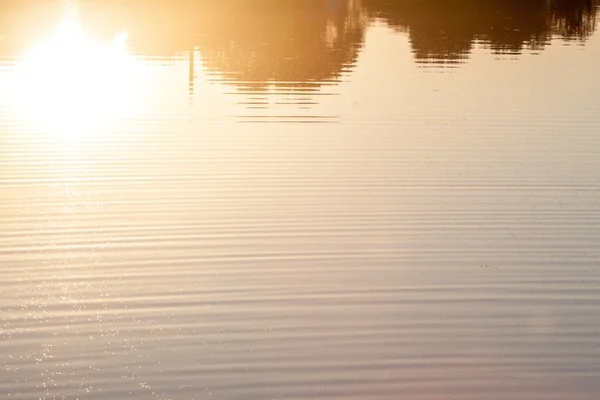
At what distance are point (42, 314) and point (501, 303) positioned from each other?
121 inches

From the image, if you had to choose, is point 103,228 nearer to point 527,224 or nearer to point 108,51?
point 527,224

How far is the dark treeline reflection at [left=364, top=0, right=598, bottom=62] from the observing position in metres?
25.7

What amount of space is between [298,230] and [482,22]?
2355 cm

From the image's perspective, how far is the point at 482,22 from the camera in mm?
→ 33062

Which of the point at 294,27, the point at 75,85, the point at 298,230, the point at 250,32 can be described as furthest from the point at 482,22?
the point at 298,230

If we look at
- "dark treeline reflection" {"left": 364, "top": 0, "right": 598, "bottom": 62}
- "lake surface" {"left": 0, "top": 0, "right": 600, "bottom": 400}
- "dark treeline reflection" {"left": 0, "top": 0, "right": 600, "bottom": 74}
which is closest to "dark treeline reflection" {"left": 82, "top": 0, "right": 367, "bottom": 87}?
"dark treeline reflection" {"left": 0, "top": 0, "right": 600, "bottom": 74}

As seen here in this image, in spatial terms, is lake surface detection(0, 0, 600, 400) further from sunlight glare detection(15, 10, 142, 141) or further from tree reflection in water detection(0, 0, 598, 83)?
tree reflection in water detection(0, 0, 598, 83)

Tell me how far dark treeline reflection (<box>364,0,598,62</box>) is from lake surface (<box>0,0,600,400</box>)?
3.71 metres

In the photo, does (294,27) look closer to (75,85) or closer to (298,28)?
(298,28)

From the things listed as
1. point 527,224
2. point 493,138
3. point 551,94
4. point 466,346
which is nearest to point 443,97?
point 551,94

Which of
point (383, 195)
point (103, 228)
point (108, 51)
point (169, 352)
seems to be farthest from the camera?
point (108, 51)

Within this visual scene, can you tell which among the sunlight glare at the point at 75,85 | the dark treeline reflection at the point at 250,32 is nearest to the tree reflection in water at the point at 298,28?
the dark treeline reflection at the point at 250,32

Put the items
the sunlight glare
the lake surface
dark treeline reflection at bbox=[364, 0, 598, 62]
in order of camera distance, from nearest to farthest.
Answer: the lake surface < the sunlight glare < dark treeline reflection at bbox=[364, 0, 598, 62]

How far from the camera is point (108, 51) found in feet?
76.7
